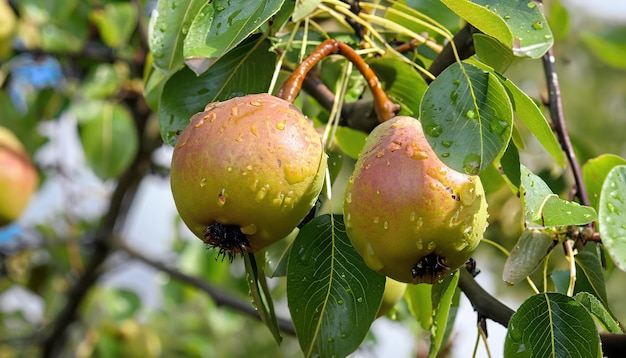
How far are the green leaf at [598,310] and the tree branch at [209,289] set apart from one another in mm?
912

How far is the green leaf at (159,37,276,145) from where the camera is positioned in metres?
0.81

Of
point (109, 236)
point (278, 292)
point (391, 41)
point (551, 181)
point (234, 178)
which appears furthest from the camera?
point (278, 292)

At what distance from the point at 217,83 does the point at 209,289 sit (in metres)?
1.19

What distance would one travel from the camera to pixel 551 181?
132cm

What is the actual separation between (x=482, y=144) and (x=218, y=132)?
22 cm

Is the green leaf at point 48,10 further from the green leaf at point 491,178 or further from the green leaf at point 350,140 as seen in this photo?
the green leaf at point 491,178

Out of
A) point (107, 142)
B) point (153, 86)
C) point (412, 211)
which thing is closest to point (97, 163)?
point (107, 142)

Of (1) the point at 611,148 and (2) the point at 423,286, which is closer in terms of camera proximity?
(2) the point at 423,286

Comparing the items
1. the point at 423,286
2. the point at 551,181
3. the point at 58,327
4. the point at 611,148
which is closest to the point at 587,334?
the point at 423,286

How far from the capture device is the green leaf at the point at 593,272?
0.84m

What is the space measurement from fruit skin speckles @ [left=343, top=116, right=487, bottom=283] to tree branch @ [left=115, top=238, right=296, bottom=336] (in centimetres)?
95

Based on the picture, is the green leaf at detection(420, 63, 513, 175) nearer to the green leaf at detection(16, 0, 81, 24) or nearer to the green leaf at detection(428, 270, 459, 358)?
the green leaf at detection(428, 270, 459, 358)

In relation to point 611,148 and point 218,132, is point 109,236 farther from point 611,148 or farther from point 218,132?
point 611,148

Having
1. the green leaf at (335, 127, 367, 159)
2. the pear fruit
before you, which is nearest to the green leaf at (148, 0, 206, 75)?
the green leaf at (335, 127, 367, 159)
